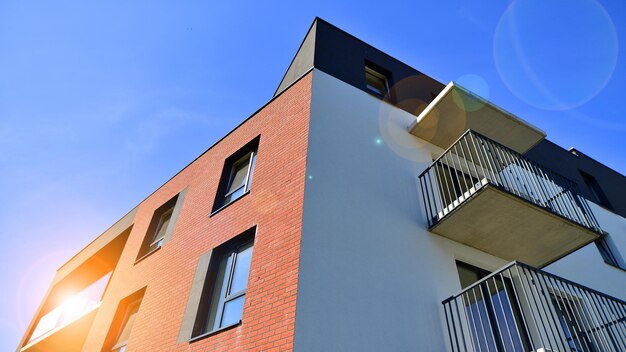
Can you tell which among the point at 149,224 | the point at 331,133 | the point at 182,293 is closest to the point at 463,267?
the point at 331,133

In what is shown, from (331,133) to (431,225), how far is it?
102 inches

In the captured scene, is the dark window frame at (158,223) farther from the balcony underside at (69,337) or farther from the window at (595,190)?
the window at (595,190)

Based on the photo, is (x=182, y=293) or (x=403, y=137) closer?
(x=182, y=293)

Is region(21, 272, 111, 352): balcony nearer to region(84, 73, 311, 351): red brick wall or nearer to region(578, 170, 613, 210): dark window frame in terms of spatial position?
region(84, 73, 311, 351): red brick wall

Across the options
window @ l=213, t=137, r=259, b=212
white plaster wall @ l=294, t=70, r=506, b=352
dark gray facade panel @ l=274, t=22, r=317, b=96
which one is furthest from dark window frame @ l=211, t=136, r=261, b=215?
white plaster wall @ l=294, t=70, r=506, b=352

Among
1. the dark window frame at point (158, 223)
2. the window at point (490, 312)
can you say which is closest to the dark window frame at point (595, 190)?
the window at point (490, 312)

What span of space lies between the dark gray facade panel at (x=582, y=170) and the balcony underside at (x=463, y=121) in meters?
4.30

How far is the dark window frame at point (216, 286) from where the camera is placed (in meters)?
6.72

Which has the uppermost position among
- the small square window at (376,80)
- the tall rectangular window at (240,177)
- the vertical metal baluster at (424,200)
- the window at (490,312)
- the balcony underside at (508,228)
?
the small square window at (376,80)

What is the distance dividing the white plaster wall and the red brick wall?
0.96 ft

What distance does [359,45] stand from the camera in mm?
10734

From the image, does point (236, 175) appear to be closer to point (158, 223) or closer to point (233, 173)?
point (233, 173)

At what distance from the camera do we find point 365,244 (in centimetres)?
624

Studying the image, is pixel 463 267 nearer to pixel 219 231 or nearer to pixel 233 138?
pixel 219 231
